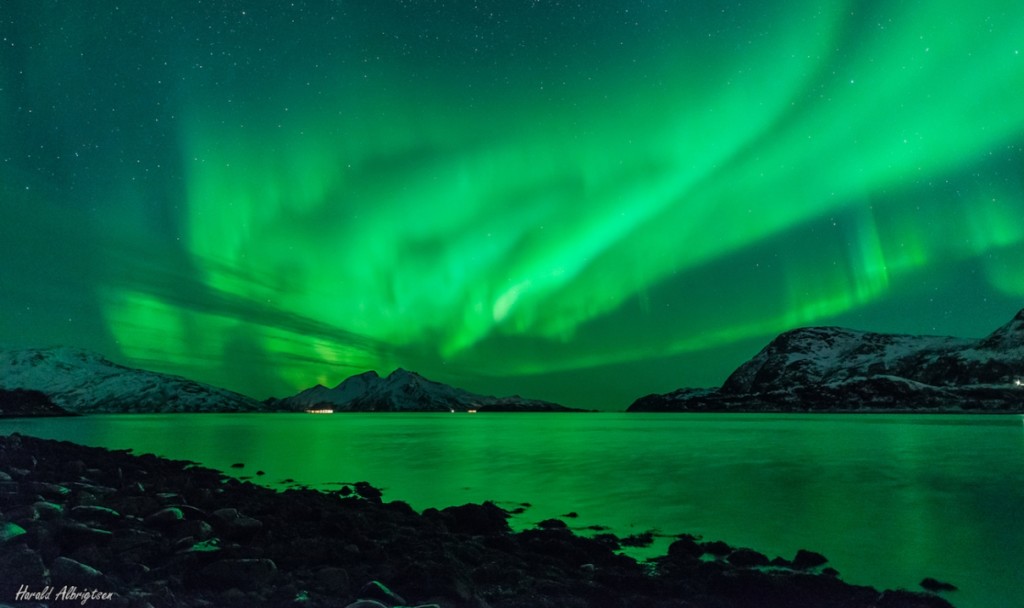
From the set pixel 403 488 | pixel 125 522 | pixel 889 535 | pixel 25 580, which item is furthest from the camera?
pixel 403 488

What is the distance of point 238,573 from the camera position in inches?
400

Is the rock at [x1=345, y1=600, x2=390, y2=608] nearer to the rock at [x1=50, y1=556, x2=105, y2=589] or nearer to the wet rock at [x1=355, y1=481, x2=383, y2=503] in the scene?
the rock at [x1=50, y1=556, x2=105, y2=589]

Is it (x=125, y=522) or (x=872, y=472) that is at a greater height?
(x=125, y=522)

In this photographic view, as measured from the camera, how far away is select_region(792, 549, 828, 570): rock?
14942mm

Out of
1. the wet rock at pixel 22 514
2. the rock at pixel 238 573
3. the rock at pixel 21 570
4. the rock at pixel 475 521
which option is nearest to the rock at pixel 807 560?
the rock at pixel 475 521

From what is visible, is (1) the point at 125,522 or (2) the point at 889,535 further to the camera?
(2) the point at 889,535

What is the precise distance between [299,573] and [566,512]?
47.8 ft

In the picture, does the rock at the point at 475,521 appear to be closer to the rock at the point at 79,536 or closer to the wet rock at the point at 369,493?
the wet rock at the point at 369,493

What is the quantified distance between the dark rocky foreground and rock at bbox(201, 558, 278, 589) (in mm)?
20

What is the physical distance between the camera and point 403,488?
3166cm

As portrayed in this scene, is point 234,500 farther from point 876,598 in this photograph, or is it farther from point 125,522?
point 876,598

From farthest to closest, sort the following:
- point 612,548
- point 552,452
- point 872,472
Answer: point 552,452 < point 872,472 < point 612,548

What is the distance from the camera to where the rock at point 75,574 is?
8993mm

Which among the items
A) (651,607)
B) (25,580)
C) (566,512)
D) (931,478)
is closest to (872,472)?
(931,478)
